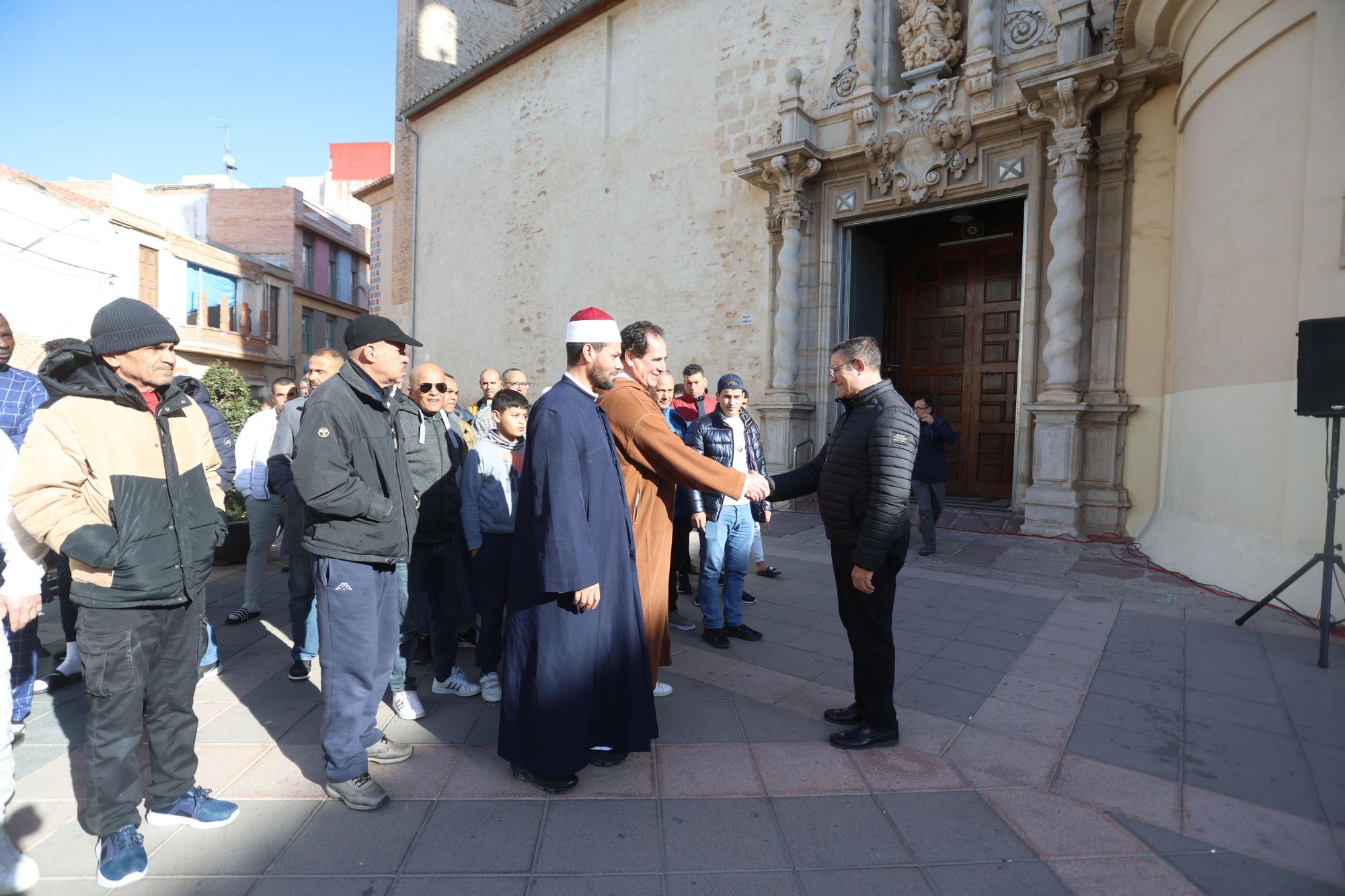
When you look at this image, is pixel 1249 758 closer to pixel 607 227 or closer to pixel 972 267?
pixel 972 267

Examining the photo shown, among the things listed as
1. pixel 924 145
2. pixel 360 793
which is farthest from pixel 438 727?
pixel 924 145

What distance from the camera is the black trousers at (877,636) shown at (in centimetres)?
308

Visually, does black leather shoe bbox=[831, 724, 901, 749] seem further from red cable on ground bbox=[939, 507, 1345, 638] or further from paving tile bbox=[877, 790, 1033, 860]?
red cable on ground bbox=[939, 507, 1345, 638]

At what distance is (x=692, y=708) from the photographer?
138 inches

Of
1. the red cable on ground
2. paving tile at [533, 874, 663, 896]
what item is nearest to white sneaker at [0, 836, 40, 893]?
paving tile at [533, 874, 663, 896]

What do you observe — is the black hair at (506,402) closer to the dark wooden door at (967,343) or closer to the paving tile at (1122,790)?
the paving tile at (1122,790)

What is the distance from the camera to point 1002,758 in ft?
9.85

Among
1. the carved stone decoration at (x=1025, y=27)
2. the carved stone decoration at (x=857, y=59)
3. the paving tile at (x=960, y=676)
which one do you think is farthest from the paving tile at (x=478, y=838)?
the carved stone decoration at (x=857, y=59)

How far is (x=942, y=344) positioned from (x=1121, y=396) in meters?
3.19

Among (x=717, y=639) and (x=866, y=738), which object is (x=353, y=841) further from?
(x=717, y=639)

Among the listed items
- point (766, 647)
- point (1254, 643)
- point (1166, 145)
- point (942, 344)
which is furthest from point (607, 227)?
point (1254, 643)

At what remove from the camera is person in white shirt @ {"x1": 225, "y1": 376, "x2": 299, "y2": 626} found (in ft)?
16.0

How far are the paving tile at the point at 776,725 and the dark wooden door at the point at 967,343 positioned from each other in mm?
7366

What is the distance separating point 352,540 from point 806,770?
204 cm
